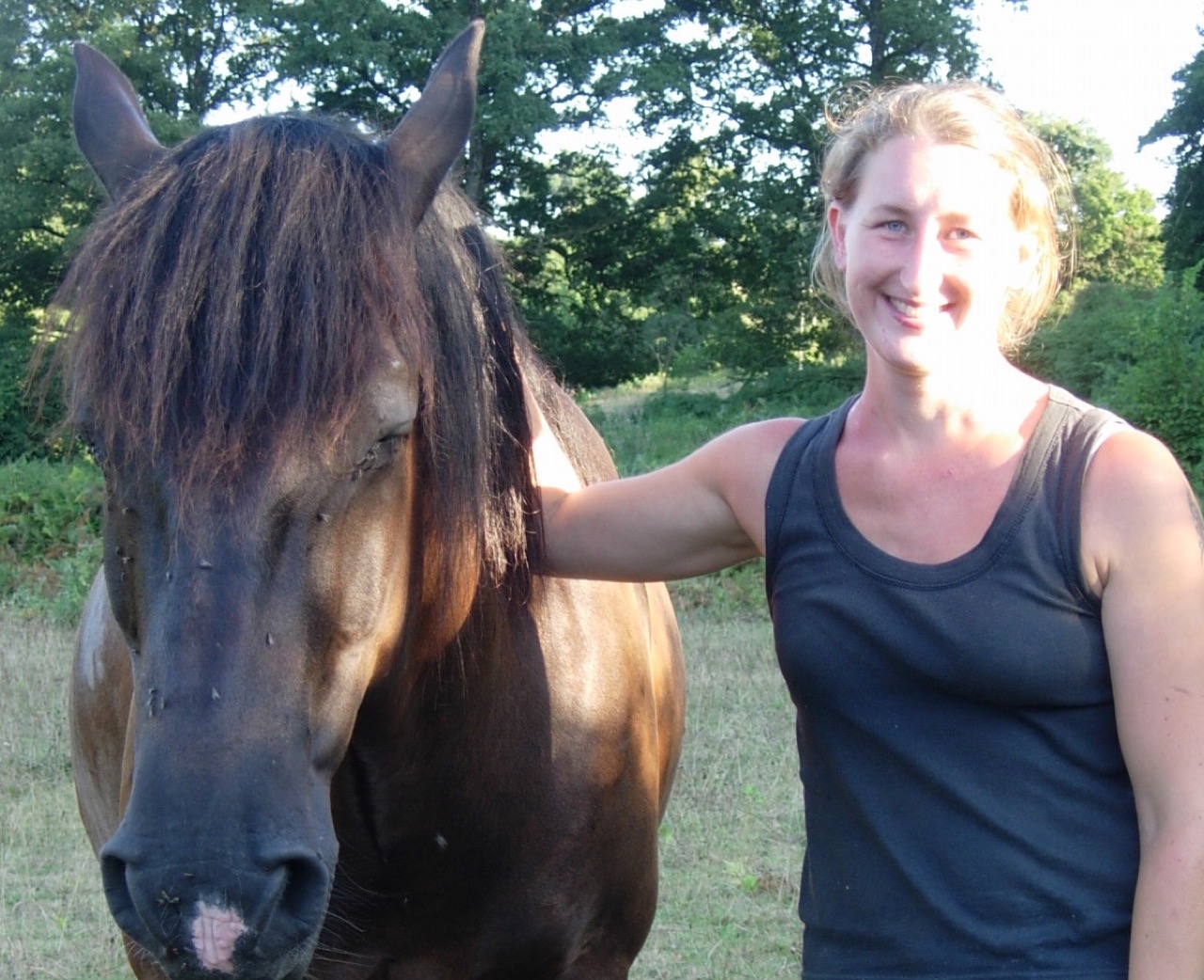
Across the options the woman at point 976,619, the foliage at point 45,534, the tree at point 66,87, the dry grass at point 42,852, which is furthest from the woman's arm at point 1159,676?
the tree at point 66,87

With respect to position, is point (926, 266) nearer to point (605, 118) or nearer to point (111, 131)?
point (111, 131)

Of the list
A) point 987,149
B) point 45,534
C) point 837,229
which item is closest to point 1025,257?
point 987,149

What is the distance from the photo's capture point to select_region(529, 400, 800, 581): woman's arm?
211cm

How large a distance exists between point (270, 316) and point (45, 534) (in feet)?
41.5

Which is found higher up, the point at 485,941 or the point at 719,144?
the point at 719,144

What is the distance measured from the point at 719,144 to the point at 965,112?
22087 mm

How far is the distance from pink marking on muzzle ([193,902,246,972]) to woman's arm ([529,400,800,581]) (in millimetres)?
1003

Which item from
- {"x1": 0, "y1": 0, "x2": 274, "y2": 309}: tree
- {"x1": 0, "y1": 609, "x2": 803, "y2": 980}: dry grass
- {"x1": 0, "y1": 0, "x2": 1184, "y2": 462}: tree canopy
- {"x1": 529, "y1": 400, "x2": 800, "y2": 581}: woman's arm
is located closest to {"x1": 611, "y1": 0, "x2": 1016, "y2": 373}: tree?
{"x1": 0, "y1": 0, "x2": 1184, "y2": 462}: tree canopy

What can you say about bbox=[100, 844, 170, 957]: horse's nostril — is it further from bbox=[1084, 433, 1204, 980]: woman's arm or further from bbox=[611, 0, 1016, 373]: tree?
bbox=[611, 0, 1016, 373]: tree

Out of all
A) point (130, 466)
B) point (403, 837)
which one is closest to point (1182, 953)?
point (403, 837)

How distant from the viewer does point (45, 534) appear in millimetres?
13180

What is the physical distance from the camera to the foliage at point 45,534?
37.0 ft

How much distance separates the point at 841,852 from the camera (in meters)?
1.90

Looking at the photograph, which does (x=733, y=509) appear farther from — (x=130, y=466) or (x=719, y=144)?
(x=719, y=144)
